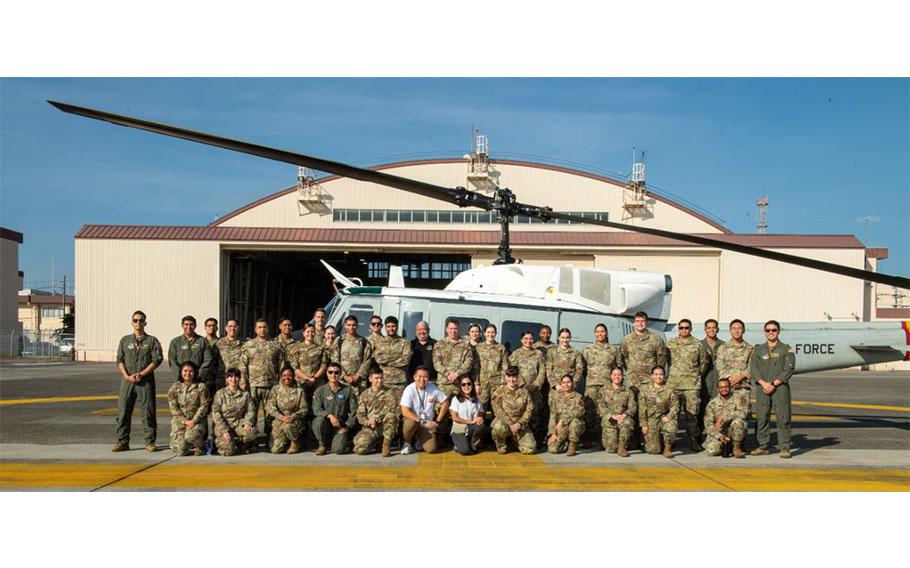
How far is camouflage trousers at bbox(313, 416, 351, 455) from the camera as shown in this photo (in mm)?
8438

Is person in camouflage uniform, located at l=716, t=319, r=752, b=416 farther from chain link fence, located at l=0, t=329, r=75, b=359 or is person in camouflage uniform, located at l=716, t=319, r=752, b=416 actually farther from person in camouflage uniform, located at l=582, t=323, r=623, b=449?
chain link fence, located at l=0, t=329, r=75, b=359

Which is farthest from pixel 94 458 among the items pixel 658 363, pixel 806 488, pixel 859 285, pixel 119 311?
pixel 859 285

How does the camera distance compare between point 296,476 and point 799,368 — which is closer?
point 296,476

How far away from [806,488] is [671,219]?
24708 mm

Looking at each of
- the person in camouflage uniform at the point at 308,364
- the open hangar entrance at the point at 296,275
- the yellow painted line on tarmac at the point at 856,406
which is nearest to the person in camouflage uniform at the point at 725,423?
the person in camouflage uniform at the point at 308,364

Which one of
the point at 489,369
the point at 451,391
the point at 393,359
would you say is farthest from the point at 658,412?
the point at 393,359

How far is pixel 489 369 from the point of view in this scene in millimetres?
9227

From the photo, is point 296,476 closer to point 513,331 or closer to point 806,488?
point 513,331

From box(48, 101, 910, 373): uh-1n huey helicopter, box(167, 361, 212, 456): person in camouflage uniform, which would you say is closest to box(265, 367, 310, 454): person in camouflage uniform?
box(167, 361, 212, 456): person in camouflage uniform

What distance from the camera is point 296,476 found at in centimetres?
719

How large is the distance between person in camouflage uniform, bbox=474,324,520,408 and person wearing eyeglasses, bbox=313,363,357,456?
1.71 meters

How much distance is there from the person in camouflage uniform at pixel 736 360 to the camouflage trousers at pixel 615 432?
4.92 feet

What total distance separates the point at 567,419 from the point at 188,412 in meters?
4.68

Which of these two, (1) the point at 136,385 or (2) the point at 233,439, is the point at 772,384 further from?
(1) the point at 136,385
